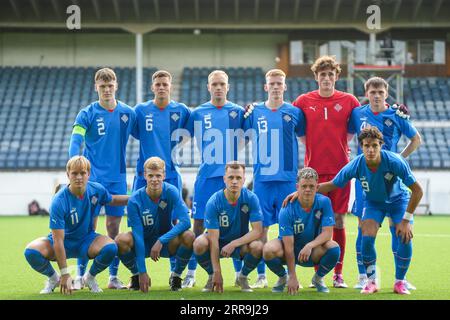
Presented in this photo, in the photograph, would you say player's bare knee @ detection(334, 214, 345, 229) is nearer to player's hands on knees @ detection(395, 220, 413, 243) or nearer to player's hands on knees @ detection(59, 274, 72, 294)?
player's hands on knees @ detection(395, 220, 413, 243)

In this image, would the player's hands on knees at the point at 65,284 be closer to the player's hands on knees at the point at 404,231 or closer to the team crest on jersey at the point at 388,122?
the player's hands on knees at the point at 404,231

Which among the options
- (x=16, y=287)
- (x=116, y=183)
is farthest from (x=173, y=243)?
(x=16, y=287)

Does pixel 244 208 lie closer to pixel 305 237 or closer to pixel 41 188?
pixel 305 237

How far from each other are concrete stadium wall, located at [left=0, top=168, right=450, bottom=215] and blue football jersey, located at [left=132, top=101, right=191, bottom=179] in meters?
13.4

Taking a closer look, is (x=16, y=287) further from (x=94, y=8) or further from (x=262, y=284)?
(x=94, y=8)

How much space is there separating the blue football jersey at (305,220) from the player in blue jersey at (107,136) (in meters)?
1.56

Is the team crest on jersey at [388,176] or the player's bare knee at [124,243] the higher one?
the team crest on jersey at [388,176]

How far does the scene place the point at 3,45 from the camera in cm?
2525

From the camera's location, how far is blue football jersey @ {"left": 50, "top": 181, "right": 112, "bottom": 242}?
5.93 metres

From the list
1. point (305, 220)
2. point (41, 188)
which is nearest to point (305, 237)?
point (305, 220)

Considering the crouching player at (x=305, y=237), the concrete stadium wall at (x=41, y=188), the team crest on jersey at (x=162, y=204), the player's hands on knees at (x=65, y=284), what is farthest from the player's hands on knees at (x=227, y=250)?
the concrete stadium wall at (x=41, y=188)

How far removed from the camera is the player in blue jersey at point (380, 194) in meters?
5.84

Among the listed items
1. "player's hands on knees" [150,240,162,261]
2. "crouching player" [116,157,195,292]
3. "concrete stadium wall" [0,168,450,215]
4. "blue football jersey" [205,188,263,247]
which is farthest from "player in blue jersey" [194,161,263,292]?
"concrete stadium wall" [0,168,450,215]

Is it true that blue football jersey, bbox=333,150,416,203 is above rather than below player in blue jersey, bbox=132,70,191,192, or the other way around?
below
